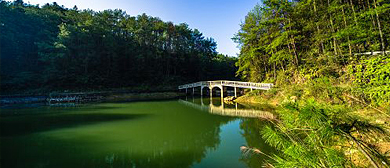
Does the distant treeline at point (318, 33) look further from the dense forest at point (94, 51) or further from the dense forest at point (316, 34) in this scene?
the dense forest at point (94, 51)

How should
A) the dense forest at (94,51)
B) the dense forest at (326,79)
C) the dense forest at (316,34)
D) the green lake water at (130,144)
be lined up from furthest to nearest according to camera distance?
1. the dense forest at (94,51)
2. the dense forest at (316,34)
3. the green lake water at (130,144)
4. the dense forest at (326,79)

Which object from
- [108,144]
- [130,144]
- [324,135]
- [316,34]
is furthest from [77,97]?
[316,34]

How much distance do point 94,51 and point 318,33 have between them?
32.2 m

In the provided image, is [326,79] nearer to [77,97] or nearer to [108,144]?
[108,144]

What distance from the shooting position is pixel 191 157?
587cm

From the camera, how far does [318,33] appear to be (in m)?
14.5

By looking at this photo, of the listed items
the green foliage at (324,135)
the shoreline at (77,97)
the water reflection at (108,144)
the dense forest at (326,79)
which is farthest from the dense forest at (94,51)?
the green foliage at (324,135)

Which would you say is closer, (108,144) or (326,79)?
(326,79)

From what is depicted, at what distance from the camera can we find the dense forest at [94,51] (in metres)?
25.9

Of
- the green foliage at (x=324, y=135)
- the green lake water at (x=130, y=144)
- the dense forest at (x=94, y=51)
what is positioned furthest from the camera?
the dense forest at (x=94, y=51)

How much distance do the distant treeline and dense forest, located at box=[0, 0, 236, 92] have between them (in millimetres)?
21310

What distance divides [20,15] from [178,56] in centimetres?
2673

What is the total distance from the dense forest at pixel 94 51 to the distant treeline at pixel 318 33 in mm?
21310

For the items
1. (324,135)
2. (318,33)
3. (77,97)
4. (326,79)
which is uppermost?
(318,33)
